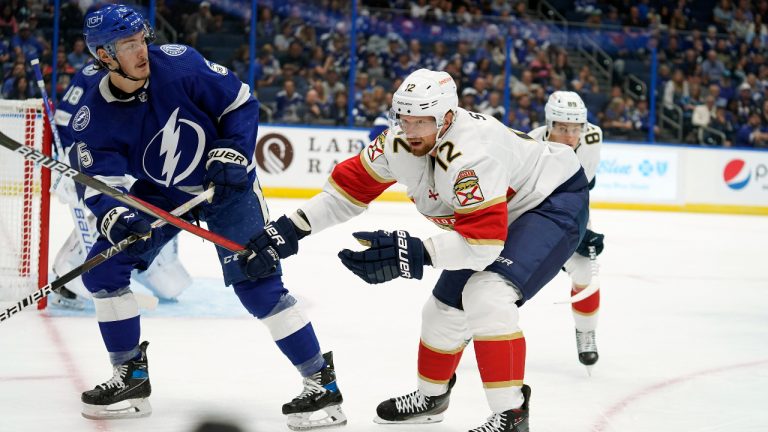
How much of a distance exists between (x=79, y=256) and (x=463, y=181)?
2.68 metres

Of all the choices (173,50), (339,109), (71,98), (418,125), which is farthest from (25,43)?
(418,125)

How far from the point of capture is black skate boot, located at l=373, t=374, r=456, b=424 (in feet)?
9.91

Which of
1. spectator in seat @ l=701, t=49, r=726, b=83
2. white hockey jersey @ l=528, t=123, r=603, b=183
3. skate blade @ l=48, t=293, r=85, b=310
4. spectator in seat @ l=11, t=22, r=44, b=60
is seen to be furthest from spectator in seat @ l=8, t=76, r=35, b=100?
spectator in seat @ l=701, t=49, r=726, b=83

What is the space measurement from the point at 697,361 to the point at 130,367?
2314 mm

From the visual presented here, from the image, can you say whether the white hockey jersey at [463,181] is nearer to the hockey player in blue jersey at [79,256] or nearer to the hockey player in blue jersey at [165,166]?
the hockey player in blue jersey at [165,166]

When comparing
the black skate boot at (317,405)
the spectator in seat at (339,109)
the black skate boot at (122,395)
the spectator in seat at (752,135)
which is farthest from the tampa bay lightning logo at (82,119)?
the spectator in seat at (752,135)

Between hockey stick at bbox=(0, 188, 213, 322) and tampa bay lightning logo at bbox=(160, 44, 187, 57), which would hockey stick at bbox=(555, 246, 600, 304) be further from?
tampa bay lightning logo at bbox=(160, 44, 187, 57)

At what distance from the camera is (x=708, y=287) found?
6035 mm

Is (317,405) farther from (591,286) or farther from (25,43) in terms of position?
(25,43)

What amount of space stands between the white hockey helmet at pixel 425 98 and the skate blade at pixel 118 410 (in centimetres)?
120

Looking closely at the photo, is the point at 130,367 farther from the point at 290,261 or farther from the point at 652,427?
the point at 290,261

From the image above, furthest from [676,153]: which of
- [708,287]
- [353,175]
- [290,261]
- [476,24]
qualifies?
[353,175]

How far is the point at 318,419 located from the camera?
115 inches

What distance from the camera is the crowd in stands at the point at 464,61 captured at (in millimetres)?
9641
